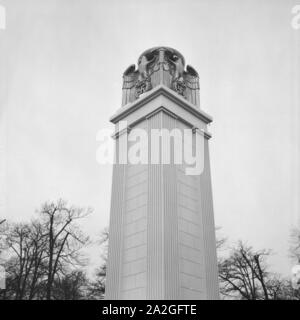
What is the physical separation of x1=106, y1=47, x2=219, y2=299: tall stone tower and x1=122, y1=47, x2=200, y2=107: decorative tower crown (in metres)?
0.04

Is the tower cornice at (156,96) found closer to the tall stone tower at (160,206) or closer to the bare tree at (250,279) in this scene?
the tall stone tower at (160,206)

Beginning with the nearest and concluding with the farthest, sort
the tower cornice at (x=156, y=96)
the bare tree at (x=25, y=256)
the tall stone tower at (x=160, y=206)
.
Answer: the tall stone tower at (x=160, y=206) < the tower cornice at (x=156, y=96) < the bare tree at (x=25, y=256)

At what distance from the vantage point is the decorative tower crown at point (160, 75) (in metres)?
13.1

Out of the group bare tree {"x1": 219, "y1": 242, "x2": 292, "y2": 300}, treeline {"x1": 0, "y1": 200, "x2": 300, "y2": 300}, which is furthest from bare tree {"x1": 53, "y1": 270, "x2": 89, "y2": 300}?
bare tree {"x1": 219, "y1": 242, "x2": 292, "y2": 300}

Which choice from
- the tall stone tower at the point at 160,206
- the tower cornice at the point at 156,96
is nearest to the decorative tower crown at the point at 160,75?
the tall stone tower at the point at 160,206

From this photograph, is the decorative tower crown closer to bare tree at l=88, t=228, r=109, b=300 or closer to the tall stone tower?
the tall stone tower

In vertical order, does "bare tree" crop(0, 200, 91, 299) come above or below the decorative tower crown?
below

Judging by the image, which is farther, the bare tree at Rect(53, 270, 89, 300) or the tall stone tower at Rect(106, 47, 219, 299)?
the bare tree at Rect(53, 270, 89, 300)

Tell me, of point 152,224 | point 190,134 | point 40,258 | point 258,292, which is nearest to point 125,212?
point 152,224

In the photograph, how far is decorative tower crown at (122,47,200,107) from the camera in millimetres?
13062

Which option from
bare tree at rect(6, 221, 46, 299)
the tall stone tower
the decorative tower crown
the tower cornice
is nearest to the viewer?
the tall stone tower

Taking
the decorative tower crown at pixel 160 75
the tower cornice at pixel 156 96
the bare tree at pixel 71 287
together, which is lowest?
the bare tree at pixel 71 287

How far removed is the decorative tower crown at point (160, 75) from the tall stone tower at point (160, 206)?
1.5 inches

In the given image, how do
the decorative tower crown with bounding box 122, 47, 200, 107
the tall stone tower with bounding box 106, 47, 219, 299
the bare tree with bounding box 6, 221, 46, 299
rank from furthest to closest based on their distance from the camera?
the bare tree with bounding box 6, 221, 46, 299 → the decorative tower crown with bounding box 122, 47, 200, 107 → the tall stone tower with bounding box 106, 47, 219, 299
